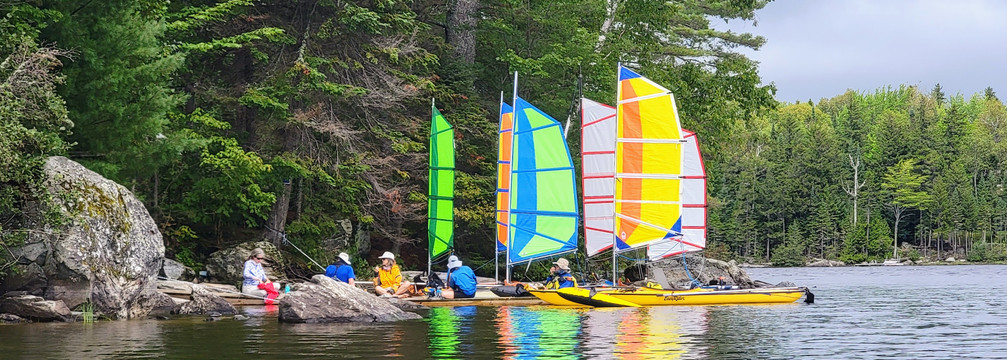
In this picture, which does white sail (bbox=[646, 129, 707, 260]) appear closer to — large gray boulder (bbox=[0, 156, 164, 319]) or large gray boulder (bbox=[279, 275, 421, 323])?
large gray boulder (bbox=[279, 275, 421, 323])

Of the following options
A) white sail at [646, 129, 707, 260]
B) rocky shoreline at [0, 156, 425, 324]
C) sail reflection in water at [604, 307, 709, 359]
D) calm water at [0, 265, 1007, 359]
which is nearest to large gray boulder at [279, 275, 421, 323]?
rocky shoreline at [0, 156, 425, 324]

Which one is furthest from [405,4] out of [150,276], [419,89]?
[150,276]

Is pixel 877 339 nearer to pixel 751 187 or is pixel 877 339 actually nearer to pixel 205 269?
pixel 205 269

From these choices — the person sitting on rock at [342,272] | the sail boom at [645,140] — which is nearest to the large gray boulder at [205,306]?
the person sitting on rock at [342,272]

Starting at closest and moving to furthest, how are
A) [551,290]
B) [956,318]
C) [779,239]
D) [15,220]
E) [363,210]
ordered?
[15,220] < [956,318] < [551,290] < [363,210] < [779,239]

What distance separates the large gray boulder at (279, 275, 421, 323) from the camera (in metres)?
22.5

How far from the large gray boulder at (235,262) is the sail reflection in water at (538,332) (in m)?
8.16

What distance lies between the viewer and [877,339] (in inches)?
797

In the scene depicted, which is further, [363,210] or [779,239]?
[779,239]

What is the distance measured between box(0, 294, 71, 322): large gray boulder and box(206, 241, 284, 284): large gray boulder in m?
11.1

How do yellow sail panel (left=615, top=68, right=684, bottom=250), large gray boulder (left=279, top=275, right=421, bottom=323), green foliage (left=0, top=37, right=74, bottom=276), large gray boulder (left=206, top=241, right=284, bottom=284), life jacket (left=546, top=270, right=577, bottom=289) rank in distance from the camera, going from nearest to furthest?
1. green foliage (left=0, top=37, right=74, bottom=276)
2. large gray boulder (left=279, top=275, right=421, bottom=323)
3. life jacket (left=546, top=270, right=577, bottom=289)
4. yellow sail panel (left=615, top=68, right=684, bottom=250)
5. large gray boulder (left=206, top=241, right=284, bottom=284)

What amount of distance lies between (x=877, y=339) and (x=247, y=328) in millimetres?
10664

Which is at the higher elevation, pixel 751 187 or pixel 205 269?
pixel 751 187

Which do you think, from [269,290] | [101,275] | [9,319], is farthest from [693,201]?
[9,319]
